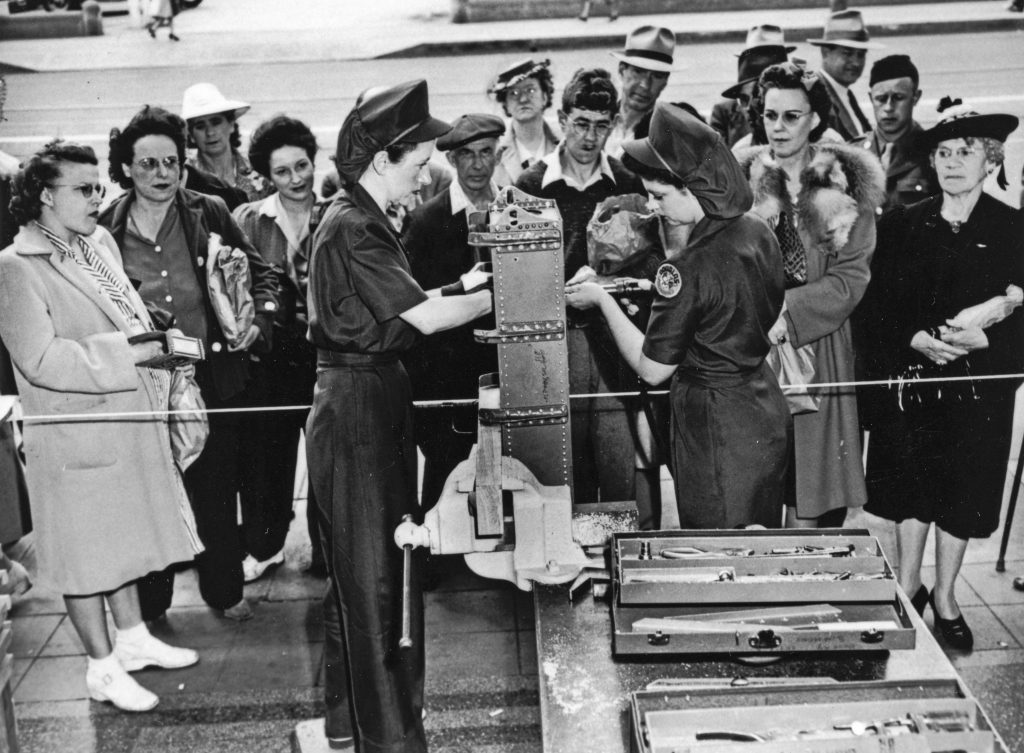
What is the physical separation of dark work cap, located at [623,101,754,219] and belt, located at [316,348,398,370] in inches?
32.9

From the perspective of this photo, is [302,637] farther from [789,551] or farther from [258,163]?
[789,551]

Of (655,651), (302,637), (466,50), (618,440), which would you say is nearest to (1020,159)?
(618,440)

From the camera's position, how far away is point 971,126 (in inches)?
141

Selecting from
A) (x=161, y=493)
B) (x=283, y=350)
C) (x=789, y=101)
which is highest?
(x=789, y=101)

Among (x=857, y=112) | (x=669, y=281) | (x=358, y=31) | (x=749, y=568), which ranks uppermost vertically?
(x=358, y=31)

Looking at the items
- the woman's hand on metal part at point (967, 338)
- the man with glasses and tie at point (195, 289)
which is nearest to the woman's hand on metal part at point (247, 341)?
the man with glasses and tie at point (195, 289)

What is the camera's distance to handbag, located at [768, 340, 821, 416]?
381cm

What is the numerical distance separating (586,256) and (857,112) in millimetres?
1226

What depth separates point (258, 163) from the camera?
3.96m

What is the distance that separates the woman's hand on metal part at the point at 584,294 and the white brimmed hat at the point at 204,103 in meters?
1.67

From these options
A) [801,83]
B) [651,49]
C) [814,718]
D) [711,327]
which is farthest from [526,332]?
[651,49]

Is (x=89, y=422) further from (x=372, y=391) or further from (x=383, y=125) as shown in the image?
(x=383, y=125)

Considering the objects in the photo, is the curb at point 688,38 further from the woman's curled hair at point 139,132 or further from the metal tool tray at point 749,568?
the metal tool tray at point 749,568

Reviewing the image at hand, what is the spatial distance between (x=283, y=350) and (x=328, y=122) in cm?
87
